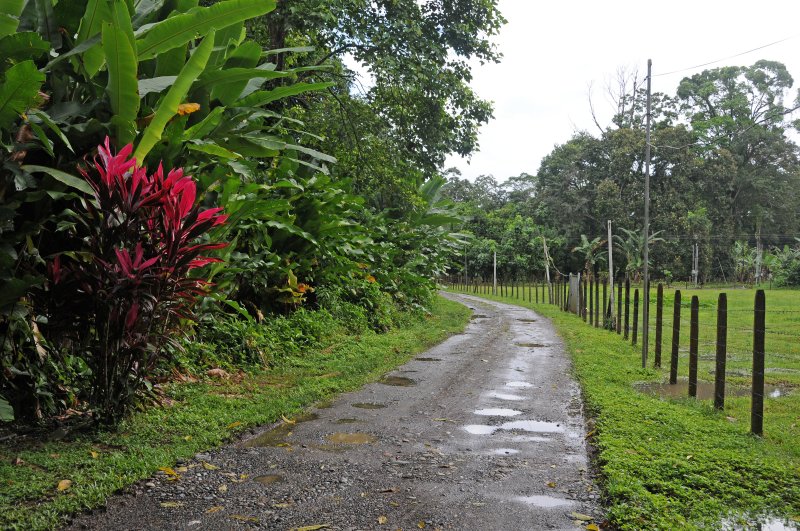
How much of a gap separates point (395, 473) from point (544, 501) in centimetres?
89

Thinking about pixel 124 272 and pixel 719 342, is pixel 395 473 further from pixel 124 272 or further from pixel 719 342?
pixel 719 342

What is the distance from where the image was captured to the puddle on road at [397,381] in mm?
6758

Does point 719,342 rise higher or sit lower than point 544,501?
higher

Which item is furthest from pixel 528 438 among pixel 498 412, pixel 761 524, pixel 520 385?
pixel 520 385

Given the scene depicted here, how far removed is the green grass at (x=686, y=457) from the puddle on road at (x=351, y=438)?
1564mm

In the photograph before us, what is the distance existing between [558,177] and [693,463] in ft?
136

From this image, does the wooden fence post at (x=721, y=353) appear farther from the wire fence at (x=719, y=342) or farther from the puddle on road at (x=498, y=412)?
the puddle on road at (x=498, y=412)

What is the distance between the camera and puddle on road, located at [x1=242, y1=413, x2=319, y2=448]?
4309mm

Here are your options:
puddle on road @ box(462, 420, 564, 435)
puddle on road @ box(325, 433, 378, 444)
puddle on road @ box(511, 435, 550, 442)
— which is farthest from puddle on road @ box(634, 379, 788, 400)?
Result: puddle on road @ box(325, 433, 378, 444)

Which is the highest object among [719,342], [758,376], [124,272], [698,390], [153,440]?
[124,272]

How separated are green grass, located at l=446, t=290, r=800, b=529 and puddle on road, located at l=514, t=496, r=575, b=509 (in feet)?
0.78

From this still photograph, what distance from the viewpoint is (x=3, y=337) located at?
3764mm

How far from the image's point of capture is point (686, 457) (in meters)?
4.12

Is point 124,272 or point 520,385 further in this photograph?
point 520,385
